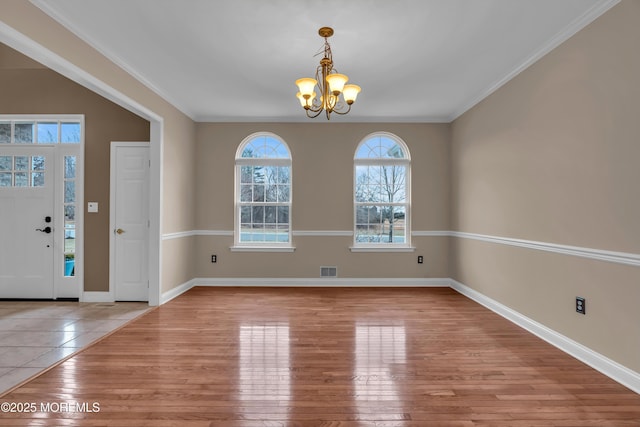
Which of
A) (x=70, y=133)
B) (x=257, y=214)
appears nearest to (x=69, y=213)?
(x=70, y=133)

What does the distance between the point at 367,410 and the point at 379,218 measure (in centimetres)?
372

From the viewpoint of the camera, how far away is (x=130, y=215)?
433cm

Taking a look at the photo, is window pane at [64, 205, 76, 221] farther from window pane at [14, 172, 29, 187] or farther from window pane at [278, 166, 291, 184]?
window pane at [278, 166, 291, 184]

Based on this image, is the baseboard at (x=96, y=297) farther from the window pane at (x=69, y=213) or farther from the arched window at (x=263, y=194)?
the arched window at (x=263, y=194)

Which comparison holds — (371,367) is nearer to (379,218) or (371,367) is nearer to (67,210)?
(379,218)

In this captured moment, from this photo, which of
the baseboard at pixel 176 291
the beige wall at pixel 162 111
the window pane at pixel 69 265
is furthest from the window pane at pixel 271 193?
the window pane at pixel 69 265

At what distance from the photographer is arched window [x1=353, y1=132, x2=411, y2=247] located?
5.46 metres

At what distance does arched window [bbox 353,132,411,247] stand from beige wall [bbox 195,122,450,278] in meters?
0.16

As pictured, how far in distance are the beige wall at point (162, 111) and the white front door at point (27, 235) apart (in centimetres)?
148

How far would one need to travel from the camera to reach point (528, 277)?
3377mm

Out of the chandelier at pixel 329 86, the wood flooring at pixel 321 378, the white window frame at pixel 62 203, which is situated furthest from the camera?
the white window frame at pixel 62 203

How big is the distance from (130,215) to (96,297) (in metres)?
1.17

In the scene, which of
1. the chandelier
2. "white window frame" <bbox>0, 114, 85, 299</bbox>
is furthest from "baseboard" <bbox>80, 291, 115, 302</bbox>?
the chandelier

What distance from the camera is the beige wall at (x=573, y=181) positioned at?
229 cm
